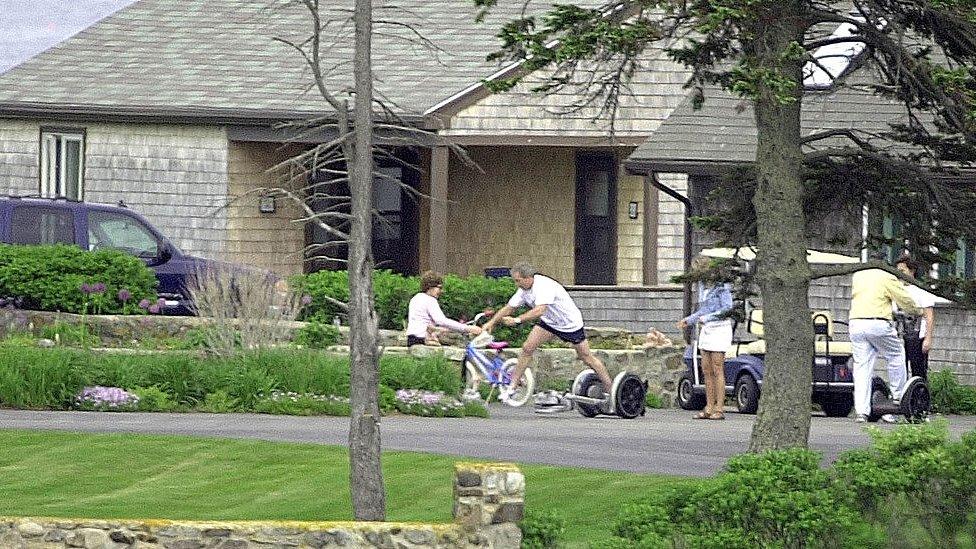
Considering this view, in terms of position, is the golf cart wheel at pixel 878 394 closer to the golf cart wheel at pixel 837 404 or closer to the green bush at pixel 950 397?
the golf cart wheel at pixel 837 404

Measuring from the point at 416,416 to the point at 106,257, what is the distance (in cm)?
612

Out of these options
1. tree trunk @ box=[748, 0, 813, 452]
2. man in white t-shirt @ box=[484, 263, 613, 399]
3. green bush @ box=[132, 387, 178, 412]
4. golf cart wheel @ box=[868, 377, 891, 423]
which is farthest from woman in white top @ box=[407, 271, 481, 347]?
tree trunk @ box=[748, 0, 813, 452]

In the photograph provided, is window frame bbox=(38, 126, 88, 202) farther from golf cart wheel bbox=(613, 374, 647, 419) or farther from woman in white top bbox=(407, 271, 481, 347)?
golf cart wheel bbox=(613, 374, 647, 419)

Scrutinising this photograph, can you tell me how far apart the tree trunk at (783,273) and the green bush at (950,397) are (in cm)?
883

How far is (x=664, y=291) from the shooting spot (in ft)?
92.7

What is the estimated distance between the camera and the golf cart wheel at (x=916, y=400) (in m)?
20.7

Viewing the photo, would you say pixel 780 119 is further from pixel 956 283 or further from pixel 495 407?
pixel 495 407

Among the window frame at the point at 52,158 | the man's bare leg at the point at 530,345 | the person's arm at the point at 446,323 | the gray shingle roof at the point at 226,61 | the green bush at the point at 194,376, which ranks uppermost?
the gray shingle roof at the point at 226,61

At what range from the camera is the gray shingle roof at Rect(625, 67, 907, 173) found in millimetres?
25359

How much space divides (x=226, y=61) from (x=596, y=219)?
21.1 ft

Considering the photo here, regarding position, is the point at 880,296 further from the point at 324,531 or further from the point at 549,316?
the point at 324,531

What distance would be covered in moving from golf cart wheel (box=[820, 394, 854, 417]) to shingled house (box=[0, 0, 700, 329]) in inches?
230

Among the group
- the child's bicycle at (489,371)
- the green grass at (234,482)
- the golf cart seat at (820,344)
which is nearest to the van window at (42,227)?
the child's bicycle at (489,371)

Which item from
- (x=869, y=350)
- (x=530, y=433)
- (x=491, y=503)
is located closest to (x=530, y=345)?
(x=530, y=433)
